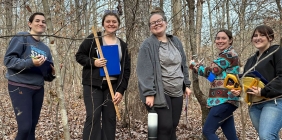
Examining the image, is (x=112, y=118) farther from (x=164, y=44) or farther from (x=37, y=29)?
(x=37, y=29)

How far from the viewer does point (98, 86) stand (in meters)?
3.34

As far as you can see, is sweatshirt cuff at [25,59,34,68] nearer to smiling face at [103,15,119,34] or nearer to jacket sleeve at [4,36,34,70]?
jacket sleeve at [4,36,34,70]

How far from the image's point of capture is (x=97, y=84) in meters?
3.33

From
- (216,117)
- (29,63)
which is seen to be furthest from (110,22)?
(216,117)

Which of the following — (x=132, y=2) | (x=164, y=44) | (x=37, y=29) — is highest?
(x=132, y=2)

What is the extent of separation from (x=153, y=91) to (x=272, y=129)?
1.37 m

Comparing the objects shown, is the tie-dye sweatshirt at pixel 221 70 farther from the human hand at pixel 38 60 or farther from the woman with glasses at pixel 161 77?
the human hand at pixel 38 60

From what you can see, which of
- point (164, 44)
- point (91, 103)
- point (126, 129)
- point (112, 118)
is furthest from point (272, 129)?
point (126, 129)

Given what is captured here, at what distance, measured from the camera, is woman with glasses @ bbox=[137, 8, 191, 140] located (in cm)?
305

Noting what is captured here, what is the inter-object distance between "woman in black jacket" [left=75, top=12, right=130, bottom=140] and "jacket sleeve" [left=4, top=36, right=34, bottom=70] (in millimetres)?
623

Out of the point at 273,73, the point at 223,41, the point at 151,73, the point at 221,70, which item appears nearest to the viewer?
the point at 273,73

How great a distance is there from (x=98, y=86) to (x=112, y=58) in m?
0.41

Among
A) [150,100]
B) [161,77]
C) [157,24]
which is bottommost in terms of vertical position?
[150,100]

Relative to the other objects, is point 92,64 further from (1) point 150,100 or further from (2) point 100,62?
(1) point 150,100
